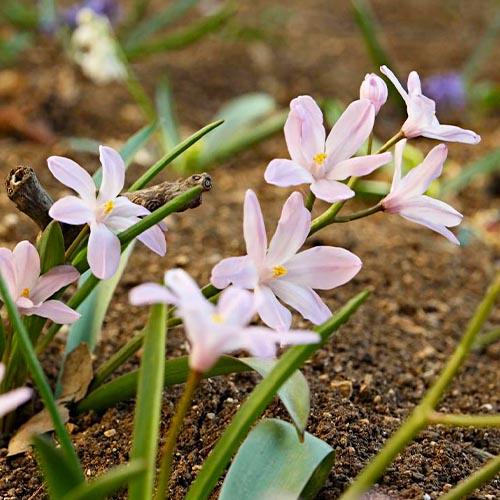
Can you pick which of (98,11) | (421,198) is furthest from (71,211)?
(98,11)

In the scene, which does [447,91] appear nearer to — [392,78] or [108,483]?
[392,78]

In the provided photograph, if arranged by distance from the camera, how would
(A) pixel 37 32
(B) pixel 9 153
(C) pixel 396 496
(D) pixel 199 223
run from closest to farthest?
(C) pixel 396 496
(D) pixel 199 223
(B) pixel 9 153
(A) pixel 37 32

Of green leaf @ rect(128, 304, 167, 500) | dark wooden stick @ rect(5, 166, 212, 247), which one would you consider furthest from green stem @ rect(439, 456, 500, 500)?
dark wooden stick @ rect(5, 166, 212, 247)

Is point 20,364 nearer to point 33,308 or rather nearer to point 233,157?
point 33,308

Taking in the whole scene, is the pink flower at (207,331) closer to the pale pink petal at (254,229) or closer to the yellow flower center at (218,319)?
the yellow flower center at (218,319)

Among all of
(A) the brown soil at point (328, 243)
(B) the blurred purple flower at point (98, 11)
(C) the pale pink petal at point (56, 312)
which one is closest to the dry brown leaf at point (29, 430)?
(A) the brown soil at point (328, 243)

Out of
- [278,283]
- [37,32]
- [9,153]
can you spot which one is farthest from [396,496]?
[37,32]
